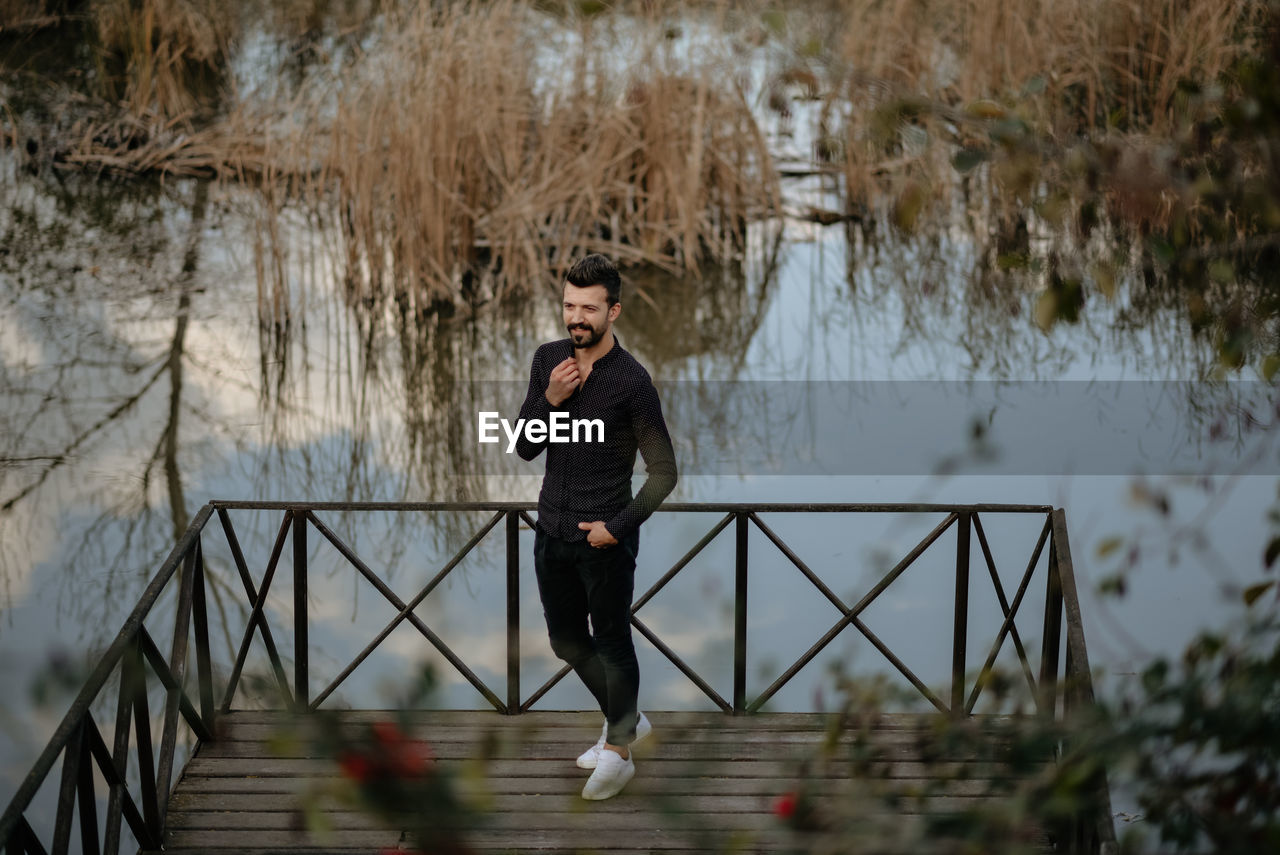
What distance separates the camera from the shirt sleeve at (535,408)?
10.9ft

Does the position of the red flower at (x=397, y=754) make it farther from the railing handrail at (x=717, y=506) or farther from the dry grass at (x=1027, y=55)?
the dry grass at (x=1027, y=55)

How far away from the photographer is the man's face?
318 centimetres

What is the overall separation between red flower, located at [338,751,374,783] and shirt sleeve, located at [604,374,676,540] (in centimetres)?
201

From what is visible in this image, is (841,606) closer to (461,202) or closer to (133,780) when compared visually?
(133,780)

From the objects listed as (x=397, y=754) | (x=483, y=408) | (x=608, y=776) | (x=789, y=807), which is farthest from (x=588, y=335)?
(x=483, y=408)

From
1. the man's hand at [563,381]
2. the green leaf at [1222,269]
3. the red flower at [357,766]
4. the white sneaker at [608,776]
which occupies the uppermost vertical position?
the green leaf at [1222,269]

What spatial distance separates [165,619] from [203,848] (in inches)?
114

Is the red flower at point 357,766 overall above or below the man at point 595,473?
above

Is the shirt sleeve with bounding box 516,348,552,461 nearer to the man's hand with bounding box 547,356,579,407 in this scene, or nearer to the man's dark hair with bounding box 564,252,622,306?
the man's hand with bounding box 547,356,579,407

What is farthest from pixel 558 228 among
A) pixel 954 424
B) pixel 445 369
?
pixel 954 424

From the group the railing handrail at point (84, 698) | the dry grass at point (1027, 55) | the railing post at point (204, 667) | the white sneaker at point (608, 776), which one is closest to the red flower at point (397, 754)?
the railing handrail at point (84, 698)

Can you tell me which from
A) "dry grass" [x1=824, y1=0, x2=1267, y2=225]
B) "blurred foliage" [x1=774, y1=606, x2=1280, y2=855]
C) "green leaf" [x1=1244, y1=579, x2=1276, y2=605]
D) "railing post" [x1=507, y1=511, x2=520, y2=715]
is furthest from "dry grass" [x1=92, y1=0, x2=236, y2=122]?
"blurred foliage" [x1=774, y1=606, x2=1280, y2=855]

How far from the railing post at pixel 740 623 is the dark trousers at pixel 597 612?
0.60 m

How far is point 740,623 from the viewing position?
411 centimetres
